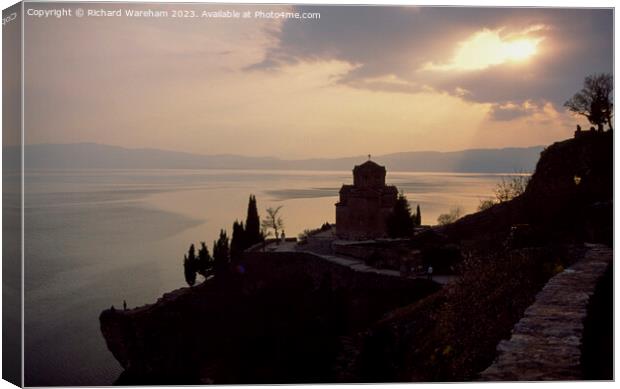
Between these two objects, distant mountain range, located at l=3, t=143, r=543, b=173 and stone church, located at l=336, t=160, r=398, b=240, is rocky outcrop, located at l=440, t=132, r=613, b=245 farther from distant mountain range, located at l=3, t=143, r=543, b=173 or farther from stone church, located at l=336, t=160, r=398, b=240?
stone church, located at l=336, t=160, r=398, b=240

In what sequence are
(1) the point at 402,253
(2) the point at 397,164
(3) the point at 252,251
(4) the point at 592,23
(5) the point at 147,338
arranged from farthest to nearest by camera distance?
(3) the point at 252,251 < (1) the point at 402,253 < (5) the point at 147,338 < (2) the point at 397,164 < (4) the point at 592,23

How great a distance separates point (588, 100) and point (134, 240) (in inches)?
322

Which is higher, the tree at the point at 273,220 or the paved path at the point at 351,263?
the tree at the point at 273,220

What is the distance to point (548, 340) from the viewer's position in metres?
4.98

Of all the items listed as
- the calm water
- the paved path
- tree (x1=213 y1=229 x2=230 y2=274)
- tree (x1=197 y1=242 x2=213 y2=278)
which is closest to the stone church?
the paved path

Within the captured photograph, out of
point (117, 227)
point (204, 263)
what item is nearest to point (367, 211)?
point (204, 263)

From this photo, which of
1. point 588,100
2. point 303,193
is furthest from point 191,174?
point 588,100

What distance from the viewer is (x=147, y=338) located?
1555 cm

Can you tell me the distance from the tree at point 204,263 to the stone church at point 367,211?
1004 cm

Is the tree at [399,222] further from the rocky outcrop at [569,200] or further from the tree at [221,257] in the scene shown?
the tree at [221,257]

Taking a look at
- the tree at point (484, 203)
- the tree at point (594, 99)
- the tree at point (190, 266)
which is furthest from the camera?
the tree at point (484, 203)

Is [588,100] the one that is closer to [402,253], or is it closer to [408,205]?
[402,253]

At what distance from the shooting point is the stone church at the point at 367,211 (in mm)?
29219

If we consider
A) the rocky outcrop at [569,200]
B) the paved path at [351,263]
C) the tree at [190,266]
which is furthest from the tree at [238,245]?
the rocky outcrop at [569,200]
